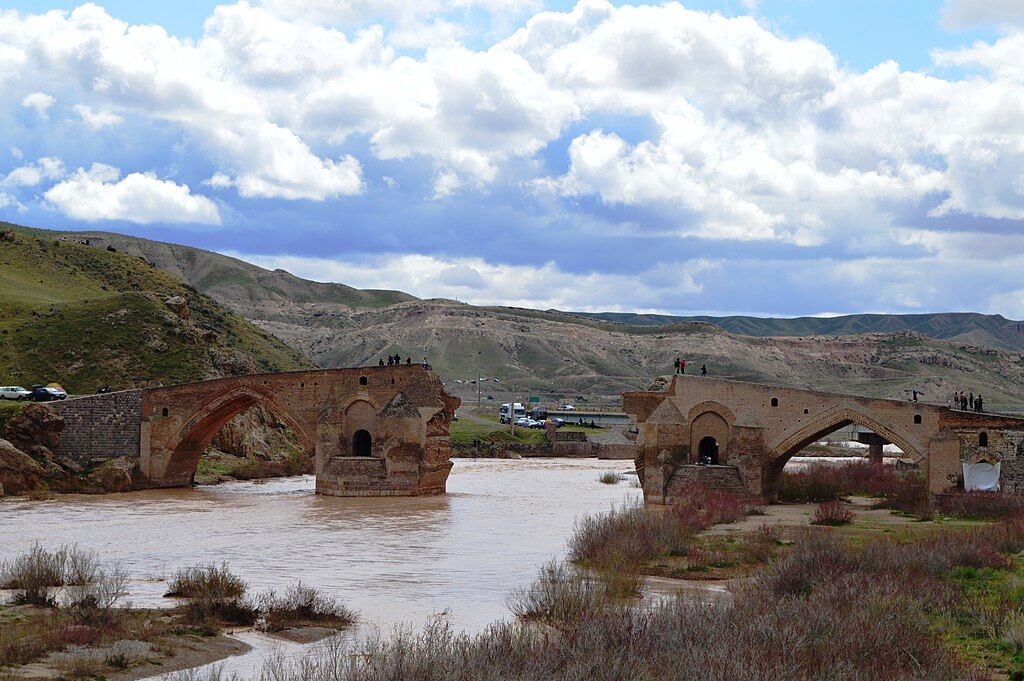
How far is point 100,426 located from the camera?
1483 inches

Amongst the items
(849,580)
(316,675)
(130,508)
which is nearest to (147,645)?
(316,675)

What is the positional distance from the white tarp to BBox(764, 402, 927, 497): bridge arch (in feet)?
4.86

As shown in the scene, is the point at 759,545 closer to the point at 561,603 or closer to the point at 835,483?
the point at 561,603

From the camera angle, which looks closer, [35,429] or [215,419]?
[35,429]

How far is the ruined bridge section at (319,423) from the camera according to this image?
3578 cm

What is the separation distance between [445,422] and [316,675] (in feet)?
92.8

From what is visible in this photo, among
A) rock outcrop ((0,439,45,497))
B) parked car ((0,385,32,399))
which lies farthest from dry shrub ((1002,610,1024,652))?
parked car ((0,385,32,399))

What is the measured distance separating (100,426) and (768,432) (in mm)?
21709

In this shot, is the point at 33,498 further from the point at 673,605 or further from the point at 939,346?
the point at 939,346

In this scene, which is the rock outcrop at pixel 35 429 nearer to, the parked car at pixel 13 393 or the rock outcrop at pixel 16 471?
the rock outcrop at pixel 16 471

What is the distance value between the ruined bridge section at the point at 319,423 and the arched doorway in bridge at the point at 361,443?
3 centimetres

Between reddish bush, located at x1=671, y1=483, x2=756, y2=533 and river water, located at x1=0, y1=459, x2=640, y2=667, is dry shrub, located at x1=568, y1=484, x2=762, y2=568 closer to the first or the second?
reddish bush, located at x1=671, y1=483, x2=756, y2=533

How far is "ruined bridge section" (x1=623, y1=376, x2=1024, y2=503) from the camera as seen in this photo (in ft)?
92.1

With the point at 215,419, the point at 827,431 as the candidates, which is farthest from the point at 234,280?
the point at 827,431
